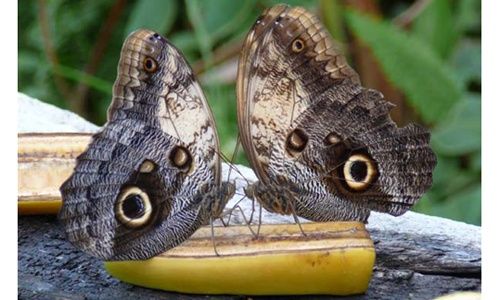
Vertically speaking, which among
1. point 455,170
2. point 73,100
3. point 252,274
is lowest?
point 252,274

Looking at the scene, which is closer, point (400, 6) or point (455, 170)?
point (455, 170)

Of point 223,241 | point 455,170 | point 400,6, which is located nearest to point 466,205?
point 455,170

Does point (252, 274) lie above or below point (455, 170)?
below

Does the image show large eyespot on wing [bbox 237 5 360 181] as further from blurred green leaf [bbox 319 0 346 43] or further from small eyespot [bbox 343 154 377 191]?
blurred green leaf [bbox 319 0 346 43]

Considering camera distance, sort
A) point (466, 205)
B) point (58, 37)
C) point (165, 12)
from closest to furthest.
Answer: point (466, 205) < point (165, 12) < point (58, 37)

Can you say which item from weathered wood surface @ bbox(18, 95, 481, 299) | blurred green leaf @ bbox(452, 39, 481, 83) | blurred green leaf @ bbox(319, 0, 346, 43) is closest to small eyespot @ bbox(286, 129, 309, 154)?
weathered wood surface @ bbox(18, 95, 481, 299)
